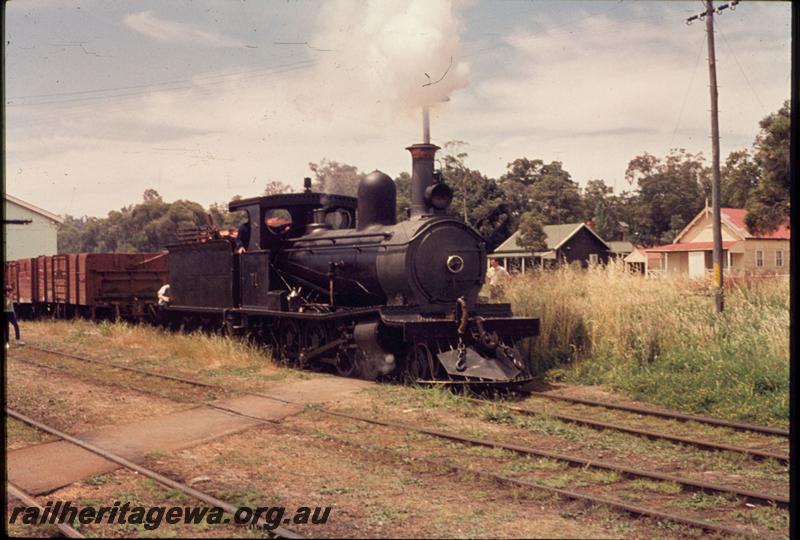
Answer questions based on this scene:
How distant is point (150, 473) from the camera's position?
6.16m

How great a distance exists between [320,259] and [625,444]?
6.55 m

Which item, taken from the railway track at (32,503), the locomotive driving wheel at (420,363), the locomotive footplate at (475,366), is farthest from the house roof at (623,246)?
the railway track at (32,503)

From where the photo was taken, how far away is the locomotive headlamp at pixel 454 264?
424 inches

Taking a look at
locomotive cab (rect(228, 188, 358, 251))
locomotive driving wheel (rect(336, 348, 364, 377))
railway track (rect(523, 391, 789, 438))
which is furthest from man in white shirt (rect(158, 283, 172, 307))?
railway track (rect(523, 391, 789, 438))

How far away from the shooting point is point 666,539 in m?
4.82

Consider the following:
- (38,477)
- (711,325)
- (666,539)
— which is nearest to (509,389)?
(711,325)

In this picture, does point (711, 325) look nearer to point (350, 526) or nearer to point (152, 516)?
point (350, 526)

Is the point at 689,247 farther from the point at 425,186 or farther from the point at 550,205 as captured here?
the point at 425,186

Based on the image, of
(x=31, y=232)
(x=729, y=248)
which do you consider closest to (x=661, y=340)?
(x=729, y=248)

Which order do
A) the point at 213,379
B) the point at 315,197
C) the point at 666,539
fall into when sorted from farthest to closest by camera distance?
the point at 315,197 → the point at 213,379 → the point at 666,539

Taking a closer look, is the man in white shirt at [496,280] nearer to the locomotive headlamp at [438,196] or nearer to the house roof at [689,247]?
the locomotive headlamp at [438,196]

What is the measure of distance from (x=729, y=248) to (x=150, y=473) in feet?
120

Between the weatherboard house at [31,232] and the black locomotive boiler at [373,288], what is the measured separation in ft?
95.7

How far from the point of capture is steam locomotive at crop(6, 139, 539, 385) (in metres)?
10.3
